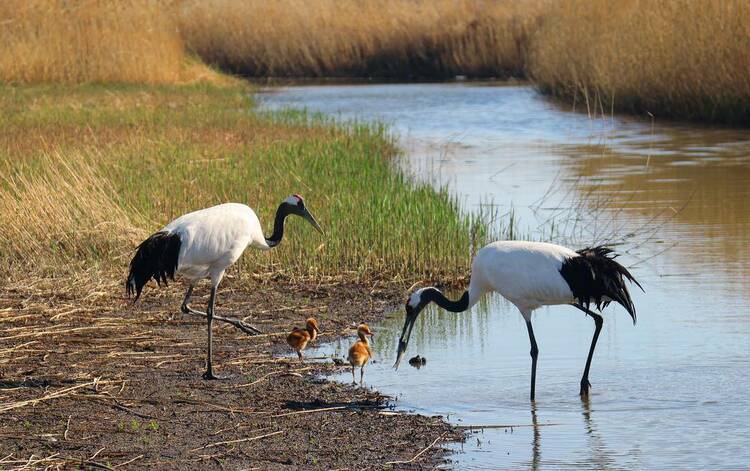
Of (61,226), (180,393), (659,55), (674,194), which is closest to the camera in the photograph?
(180,393)

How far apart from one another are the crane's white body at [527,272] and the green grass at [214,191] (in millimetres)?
2326

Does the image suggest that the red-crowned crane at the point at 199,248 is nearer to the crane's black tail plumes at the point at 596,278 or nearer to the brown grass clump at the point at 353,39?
the crane's black tail plumes at the point at 596,278

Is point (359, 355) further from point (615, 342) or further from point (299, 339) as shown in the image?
point (615, 342)

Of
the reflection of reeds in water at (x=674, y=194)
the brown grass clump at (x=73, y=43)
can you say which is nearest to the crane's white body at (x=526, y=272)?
the reflection of reeds in water at (x=674, y=194)

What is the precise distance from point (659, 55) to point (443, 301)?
14524 millimetres

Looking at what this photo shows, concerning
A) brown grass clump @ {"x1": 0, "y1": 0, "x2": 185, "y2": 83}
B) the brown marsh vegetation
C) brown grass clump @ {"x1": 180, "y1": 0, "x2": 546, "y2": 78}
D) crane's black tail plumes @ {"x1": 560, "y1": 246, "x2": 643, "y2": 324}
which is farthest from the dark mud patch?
brown grass clump @ {"x1": 180, "y1": 0, "x2": 546, "y2": 78}

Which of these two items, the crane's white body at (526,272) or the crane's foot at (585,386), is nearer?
the crane's foot at (585,386)

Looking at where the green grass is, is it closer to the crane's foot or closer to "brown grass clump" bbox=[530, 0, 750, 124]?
the crane's foot

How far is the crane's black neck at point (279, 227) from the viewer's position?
8375 mm

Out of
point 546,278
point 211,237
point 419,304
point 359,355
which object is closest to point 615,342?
point 546,278

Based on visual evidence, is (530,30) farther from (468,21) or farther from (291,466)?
(291,466)

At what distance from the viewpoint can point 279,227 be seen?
848 centimetres

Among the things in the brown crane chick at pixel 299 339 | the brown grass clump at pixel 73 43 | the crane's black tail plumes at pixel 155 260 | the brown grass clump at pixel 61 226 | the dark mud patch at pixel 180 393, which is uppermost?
the brown grass clump at pixel 73 43

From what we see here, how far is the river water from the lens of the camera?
19.5 ft
